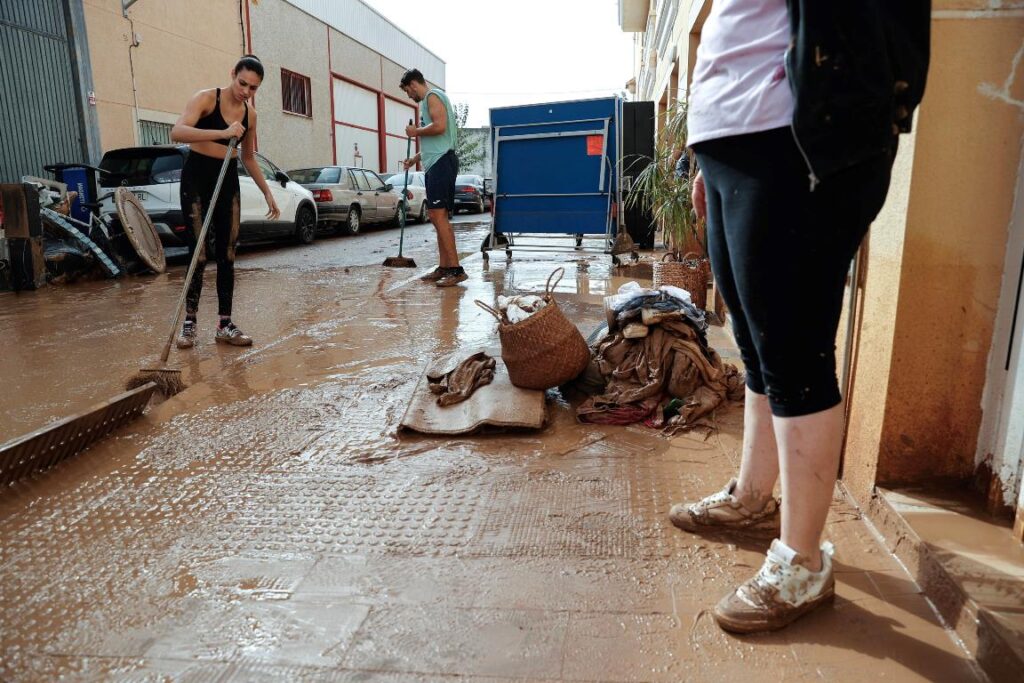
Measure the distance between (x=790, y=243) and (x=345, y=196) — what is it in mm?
13330

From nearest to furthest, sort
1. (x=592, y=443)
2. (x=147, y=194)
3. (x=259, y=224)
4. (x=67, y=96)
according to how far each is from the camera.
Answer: (x=592, y=443) < (x=147, y=194) < (x=259, y=224) < (x=67, y=96)

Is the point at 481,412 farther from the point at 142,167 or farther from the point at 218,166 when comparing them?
the point at 142,167

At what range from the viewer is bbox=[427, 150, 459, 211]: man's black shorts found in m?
6.81

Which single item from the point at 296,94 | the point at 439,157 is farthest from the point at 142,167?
the point at 296,94

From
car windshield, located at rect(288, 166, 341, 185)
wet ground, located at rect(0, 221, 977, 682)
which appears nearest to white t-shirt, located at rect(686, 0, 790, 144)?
wet ground, located at rect(0, 221, 977, 682)

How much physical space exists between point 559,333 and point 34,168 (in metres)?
11.4

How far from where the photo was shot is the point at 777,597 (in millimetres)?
1610

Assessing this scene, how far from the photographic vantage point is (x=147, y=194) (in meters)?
8.79

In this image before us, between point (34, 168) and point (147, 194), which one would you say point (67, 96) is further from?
point (147, 194)

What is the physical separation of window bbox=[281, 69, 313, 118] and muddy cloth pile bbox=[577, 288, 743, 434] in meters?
18.6

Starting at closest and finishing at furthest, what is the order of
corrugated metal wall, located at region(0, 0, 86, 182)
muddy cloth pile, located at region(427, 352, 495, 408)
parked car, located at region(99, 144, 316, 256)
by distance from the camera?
muddy cloth pile, located at region(427, 352, 495, 408) < parked car, located at region(99, 144, 316, 256) < corrugated metal wall, located at region(0, 0, 86, 182)

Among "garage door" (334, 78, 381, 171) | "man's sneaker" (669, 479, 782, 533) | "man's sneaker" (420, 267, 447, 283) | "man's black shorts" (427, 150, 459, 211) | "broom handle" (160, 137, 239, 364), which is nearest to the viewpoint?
"man's sneaker" (669, 479, 782, 533)

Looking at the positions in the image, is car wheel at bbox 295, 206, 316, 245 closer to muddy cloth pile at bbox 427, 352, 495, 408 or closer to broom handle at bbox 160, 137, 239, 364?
broom handle at bbox 160, 137, 239, 364

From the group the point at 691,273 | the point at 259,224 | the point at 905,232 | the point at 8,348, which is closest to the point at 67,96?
the point at 259,224
